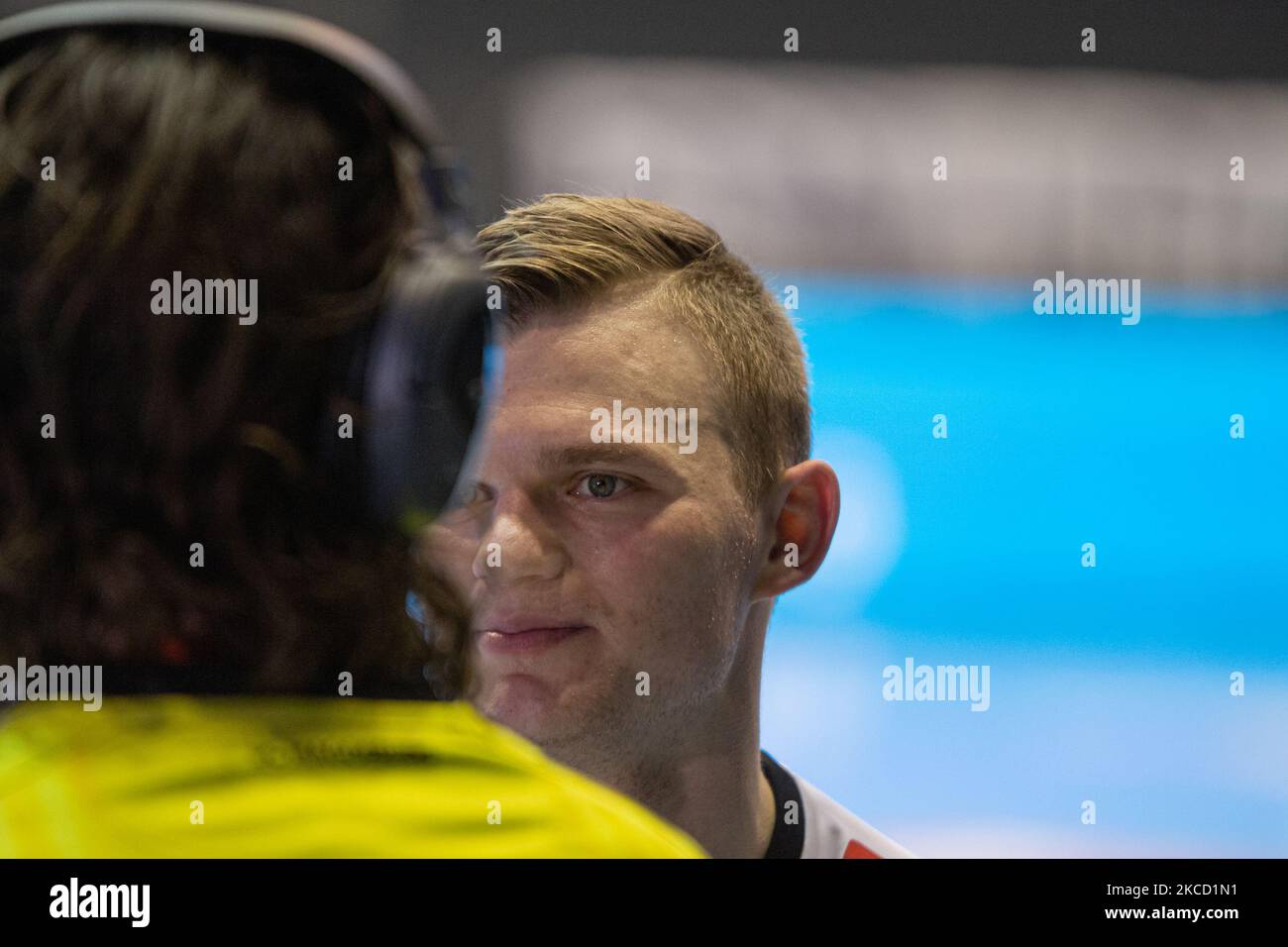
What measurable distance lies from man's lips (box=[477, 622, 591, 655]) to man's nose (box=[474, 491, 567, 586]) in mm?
72

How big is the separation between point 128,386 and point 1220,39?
198cm

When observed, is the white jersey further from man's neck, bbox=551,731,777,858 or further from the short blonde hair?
the short blonde hair

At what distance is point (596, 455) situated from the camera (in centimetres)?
187

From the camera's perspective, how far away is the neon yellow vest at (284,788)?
2.49 ft

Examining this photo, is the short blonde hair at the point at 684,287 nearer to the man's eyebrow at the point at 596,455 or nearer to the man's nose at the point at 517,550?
the man's eyebrow at the point at 596,455

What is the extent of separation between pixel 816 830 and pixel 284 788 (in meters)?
1.27

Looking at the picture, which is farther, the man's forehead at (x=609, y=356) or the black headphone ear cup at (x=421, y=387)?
the man's forehead at (x=609, y=356)

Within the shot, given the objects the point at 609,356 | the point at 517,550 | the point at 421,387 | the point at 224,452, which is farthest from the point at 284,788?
the point at 609,356

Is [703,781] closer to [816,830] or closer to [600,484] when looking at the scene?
[816,830]

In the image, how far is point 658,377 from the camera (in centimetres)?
188

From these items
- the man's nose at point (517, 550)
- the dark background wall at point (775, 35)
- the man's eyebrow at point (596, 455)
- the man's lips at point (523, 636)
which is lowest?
the man's lips at point (523, 636)

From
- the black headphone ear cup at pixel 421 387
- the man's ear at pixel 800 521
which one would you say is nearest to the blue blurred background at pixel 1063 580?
the man's ear at pixel 800 521

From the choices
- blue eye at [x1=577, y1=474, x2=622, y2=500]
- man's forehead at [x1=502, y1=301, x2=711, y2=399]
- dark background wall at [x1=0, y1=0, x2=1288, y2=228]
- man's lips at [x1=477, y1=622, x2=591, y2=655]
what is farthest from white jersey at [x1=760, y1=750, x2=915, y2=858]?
dark background wall at [x1=0, y1=0, x2=1288, y2=228]

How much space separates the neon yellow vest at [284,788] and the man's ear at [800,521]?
3.83ft
